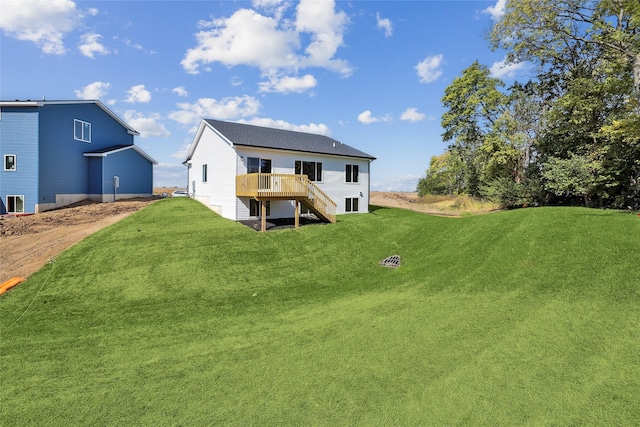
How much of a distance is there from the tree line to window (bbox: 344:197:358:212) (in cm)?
1248

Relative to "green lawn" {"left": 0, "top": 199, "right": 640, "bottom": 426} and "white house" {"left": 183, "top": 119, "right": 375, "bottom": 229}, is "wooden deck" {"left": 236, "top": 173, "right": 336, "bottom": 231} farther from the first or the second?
"green lawn" {"left": 0, "top": 199, "right": 640, "bottom": 426}

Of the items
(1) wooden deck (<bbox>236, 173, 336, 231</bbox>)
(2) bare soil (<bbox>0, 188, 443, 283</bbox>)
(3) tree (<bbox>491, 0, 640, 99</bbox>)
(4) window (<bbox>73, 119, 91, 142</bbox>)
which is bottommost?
(2) bare soil (<bbox>0, 188, 443, 283</bbox>)

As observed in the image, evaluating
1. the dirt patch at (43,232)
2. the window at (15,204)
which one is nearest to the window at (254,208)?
the dirt patch at (43,232)

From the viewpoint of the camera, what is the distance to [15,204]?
19.1 m

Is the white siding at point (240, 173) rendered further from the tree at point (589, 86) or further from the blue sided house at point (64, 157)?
the tree at point (589, 86)

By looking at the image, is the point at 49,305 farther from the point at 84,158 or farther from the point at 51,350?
the point at 84,158

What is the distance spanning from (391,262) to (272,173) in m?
9.16

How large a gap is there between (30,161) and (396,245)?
22051 mm

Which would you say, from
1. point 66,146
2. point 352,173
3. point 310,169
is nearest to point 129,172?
point 66,146

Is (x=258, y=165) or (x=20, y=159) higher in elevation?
(x=20, y=159)

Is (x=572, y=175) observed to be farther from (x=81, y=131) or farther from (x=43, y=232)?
(x=81, y=131)

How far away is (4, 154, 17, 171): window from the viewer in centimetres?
1908

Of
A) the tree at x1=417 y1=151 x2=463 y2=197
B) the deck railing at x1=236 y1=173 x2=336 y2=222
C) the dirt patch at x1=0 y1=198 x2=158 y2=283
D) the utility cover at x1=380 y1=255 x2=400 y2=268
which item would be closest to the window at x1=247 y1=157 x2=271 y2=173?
the deck railing at x1=236 y1=173 x2=336 y2=222

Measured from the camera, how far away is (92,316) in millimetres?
8250
